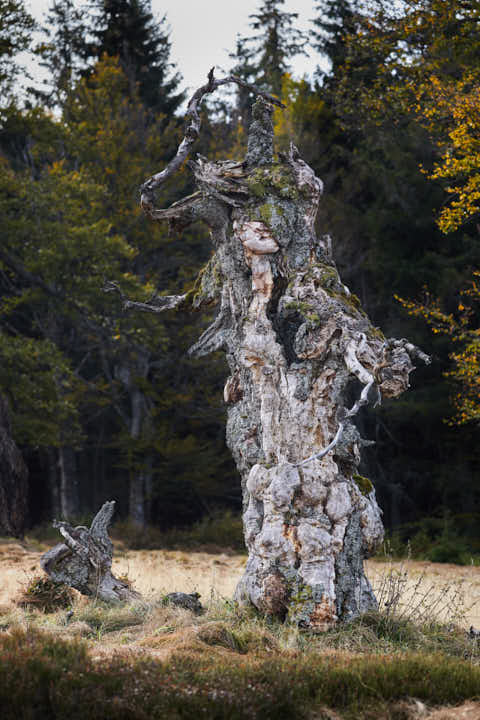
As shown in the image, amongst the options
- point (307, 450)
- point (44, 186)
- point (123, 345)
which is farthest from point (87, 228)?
point (307, 450)

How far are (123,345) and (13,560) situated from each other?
8472 millimetres

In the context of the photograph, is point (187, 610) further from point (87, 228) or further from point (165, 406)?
point (165, 406)

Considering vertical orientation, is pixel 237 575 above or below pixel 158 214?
below

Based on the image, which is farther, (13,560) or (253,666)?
(13,560)

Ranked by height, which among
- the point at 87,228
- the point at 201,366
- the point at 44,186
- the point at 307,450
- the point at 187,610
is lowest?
the point at 187,610

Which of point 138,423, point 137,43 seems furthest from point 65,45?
point 138,423

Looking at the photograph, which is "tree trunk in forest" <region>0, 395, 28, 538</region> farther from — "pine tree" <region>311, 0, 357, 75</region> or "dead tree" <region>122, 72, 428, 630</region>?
"pine tree" <region>311, 0, 357, 75</region>

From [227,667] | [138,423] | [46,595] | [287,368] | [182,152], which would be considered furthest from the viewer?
[138,423]

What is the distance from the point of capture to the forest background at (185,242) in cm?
1628

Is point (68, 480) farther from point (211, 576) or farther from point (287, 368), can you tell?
point (287, 368)

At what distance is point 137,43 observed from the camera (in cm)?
2209

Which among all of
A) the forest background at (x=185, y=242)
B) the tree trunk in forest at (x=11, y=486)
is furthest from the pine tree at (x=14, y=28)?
the tree trunk in forest at (x=11, y=486)

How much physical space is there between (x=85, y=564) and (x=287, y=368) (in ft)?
9.90

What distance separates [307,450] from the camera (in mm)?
6664
